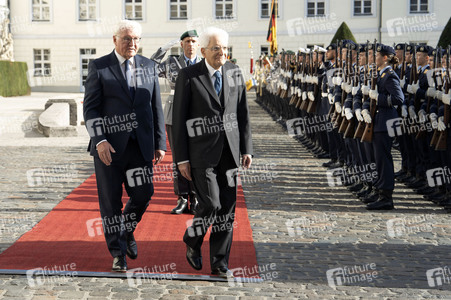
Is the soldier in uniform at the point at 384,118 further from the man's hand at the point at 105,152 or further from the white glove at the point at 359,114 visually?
the man's hand at the point at 105,152

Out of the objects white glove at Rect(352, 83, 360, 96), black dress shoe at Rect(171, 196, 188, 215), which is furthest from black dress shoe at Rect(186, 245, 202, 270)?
white glove at Rect(352, 83, 360, 96)

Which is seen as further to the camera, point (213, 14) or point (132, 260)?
point (213, 14)

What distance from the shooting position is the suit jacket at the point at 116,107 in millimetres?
5578

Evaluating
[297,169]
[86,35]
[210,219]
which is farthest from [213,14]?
[210,219]

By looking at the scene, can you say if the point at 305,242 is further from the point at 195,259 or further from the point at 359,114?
the point at 359,114

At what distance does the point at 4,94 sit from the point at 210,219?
98.6 feet

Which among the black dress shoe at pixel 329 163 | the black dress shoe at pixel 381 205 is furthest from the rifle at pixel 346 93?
the black dress shoe at pixel 329 163

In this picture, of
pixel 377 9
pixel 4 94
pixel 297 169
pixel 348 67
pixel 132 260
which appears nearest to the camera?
pixel 132 260

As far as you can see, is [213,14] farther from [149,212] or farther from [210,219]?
[210,219]

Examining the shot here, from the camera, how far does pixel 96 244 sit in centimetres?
669

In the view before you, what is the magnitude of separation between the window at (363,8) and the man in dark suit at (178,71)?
36.4 m

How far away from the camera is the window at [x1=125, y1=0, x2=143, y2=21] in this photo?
44.6 m

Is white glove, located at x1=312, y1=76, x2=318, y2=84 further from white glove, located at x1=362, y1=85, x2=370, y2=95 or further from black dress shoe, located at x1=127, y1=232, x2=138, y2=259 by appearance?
black dress shoe, located at x1=127, y1=232, x2=138, y2=259

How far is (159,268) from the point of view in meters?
5.83
